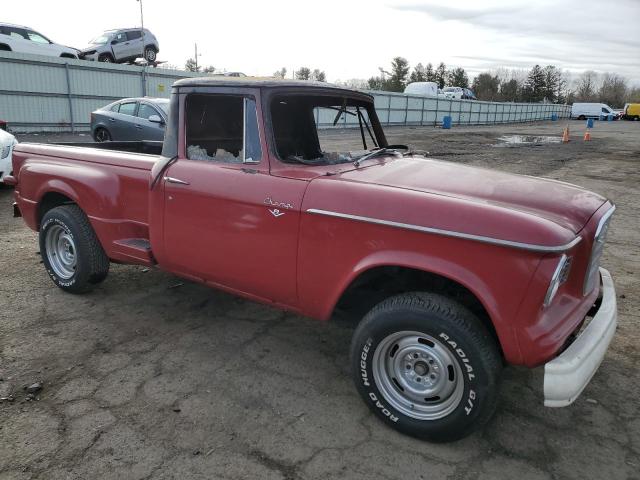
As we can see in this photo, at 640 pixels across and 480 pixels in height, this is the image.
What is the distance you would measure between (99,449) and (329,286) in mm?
1493

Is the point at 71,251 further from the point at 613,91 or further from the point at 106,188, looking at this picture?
the point at 613,91

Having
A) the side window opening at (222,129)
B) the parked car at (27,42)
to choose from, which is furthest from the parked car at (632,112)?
the side window opening at (222,129)

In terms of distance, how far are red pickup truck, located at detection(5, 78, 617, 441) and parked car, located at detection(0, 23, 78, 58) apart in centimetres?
1940

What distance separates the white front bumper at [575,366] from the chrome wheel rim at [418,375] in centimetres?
43

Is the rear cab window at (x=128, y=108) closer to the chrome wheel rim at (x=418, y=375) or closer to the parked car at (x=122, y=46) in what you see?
the chrome wheel rim at (x=418, y=375)

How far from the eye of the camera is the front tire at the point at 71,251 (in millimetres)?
4188

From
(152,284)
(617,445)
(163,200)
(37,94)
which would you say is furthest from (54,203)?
(37,94)

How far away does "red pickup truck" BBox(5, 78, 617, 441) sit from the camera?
93.1 inches

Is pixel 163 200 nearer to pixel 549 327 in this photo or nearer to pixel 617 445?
pixel 549 327

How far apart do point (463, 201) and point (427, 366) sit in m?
0.91

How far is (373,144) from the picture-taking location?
13.6 ft

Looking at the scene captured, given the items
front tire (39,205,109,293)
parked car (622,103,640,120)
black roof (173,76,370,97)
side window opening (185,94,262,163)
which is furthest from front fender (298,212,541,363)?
parked car (622,103,640,120)

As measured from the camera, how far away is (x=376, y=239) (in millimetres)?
2633

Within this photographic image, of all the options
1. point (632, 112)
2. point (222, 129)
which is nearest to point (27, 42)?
point (222, 129)
